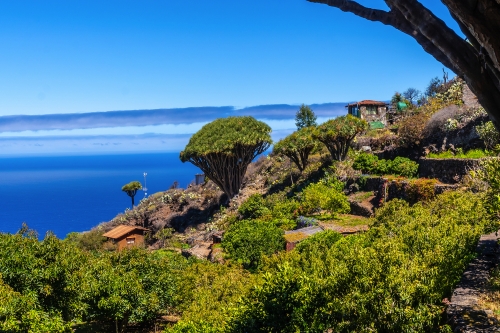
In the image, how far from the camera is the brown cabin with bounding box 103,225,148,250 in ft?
139

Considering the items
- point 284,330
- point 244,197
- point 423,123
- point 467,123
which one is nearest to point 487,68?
point 284,330

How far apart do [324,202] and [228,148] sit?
59.8 ft

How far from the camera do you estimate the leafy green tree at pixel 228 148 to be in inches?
1761

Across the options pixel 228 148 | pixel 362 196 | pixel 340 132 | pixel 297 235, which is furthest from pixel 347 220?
pixel 228 148

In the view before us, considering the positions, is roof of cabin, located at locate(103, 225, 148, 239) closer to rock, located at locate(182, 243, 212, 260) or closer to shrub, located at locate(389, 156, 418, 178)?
rock, located at locate(182, 243, 212, 260)

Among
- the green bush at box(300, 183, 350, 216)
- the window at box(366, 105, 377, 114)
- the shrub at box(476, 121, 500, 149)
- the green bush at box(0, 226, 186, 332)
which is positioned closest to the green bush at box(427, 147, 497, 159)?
the shrub at box(476, 121, 500, 149)

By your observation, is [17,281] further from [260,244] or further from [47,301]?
[260,244]

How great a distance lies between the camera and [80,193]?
Answer: 192 m

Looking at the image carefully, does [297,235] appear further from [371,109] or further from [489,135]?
[371,109]

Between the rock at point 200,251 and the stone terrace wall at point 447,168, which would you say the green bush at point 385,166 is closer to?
the stone terrace wall at point 447,168

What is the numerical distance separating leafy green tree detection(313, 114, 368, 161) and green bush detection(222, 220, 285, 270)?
49.0 ft

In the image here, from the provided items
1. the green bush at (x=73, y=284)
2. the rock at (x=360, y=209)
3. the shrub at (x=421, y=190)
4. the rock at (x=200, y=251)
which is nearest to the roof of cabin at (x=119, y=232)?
the rock at (x=200, y=251)

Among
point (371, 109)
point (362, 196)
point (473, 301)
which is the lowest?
point (362, 196)

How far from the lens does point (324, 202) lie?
91.6ft
